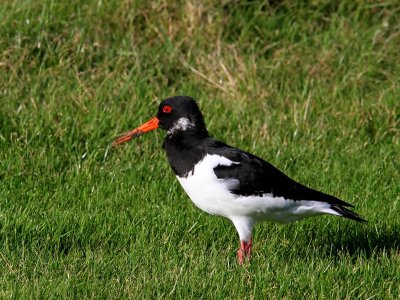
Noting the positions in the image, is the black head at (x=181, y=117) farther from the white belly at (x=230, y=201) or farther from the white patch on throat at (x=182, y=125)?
the white belly at (x=230, y=201)

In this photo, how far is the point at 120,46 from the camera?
29.5 feet

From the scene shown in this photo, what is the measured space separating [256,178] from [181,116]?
762mm

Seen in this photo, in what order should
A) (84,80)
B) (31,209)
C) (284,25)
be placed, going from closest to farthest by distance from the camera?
(31,209) < (84,80) < (284,25)

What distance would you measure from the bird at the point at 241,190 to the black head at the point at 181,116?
0.15 m

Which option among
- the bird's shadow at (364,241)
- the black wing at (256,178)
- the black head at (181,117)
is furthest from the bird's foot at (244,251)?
the black head at (181,117)

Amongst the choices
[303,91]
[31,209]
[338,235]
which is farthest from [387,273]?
[303,91]

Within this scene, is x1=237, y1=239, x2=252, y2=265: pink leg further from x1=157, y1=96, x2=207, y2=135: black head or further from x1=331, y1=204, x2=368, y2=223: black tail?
x1=157, y1=96, x2=207, y2=135: black head

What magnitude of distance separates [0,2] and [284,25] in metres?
2.94

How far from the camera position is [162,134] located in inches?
313

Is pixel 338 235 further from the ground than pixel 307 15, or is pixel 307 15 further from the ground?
pixel 307 15

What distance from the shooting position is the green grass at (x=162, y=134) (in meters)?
5.52

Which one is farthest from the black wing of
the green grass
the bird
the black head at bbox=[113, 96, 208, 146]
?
the green grass

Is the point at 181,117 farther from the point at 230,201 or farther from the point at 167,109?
the point at 230,201

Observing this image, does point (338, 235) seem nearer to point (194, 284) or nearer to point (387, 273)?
point (387, 273)
